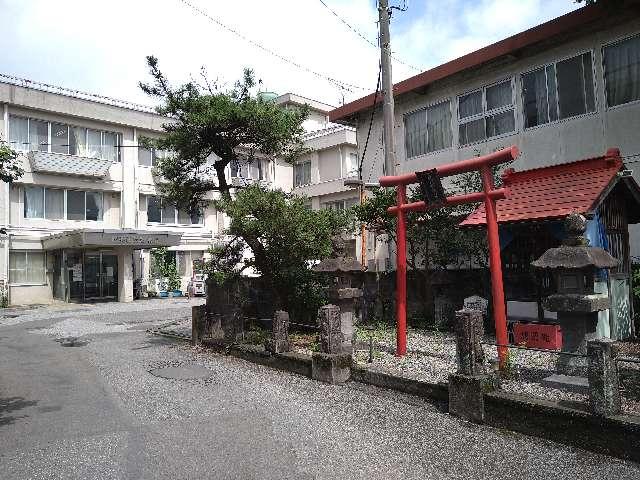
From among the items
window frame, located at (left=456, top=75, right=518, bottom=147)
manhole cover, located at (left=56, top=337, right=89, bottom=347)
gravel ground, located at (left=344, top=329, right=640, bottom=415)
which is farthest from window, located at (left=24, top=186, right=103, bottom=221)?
gravel ground, located at (left=344, top=329, right=640, bottom=415)

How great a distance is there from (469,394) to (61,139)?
28874 mm

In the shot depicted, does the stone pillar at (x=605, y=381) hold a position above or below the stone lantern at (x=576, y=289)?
below

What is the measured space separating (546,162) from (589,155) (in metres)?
1.17

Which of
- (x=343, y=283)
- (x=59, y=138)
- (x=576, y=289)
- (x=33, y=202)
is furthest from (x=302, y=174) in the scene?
(x=576, y=289)

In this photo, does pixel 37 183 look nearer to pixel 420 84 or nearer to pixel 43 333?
pixel 43 333

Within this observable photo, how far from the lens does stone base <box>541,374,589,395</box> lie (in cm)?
679

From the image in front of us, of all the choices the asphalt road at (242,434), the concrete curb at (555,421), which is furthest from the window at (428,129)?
the concrete curb at (555,421)

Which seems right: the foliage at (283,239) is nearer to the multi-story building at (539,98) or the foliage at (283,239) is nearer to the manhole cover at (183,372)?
the manhole cover at (183,372)

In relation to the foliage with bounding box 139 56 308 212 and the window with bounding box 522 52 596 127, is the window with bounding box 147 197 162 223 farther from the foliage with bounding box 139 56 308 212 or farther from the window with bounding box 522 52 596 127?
the window with bounding box 522 52 596 127

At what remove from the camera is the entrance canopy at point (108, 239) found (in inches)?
938

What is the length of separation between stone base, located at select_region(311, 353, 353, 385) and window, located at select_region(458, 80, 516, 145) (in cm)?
998

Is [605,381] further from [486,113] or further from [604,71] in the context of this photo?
[486,113]

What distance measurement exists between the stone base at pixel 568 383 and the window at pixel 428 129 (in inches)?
423

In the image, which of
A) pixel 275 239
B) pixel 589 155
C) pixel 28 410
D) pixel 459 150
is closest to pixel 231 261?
pixel 275 239
